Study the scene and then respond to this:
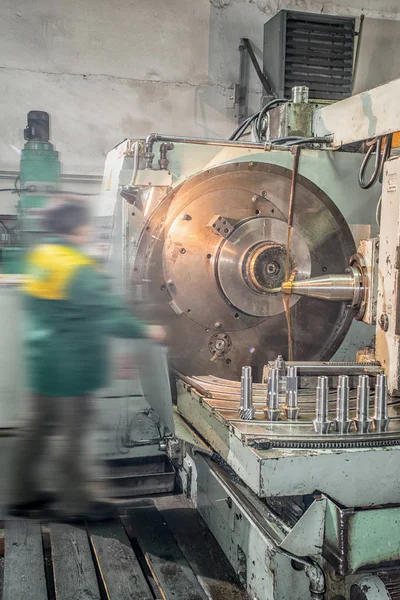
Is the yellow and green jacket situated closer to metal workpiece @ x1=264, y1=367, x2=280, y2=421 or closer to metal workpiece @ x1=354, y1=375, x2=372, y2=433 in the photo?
metal workpiece @ x1=264, y1=367, x2=280, y2=421

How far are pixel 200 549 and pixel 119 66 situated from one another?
2.89 m

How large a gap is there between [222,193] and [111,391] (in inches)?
30.2

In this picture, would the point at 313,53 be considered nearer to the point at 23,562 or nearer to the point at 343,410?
the point at 343,410

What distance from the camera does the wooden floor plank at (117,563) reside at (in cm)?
171

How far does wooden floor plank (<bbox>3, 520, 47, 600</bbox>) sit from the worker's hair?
0.99 meters

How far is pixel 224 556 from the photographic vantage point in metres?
1.95

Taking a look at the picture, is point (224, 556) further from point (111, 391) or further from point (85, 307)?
point (85, 307)

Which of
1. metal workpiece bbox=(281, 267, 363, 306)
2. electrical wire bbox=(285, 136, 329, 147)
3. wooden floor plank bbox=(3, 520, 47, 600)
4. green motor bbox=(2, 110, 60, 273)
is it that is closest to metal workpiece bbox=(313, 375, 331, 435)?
metal workpiece bbox=(281, 267, 363, 306)

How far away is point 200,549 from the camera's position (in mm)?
1988

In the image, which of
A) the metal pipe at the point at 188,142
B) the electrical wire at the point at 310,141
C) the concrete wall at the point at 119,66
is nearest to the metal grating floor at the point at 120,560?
the metal pipe at the point at 188,142

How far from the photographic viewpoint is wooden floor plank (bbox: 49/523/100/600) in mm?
1699

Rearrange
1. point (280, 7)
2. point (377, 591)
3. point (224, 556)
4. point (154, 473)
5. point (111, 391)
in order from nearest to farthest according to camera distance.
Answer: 1. point (377, 591)
2. point (224, 556)
3. point (111, 391)
4. point (154, 473)
5. point (280, 7)

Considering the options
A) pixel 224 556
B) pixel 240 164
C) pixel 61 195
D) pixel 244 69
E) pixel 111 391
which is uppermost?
pixel 244 69

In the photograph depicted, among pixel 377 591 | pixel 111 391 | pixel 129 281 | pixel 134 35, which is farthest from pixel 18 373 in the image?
pixel 134 35
